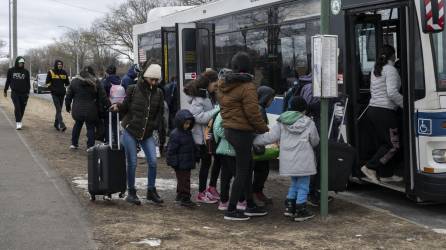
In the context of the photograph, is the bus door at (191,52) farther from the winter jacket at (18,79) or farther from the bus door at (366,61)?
the bus door at (366,61)

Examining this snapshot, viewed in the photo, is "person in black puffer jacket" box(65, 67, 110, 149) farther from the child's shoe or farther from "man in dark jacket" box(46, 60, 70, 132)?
the child's shoe

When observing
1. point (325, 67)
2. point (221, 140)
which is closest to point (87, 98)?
point (221, 140)

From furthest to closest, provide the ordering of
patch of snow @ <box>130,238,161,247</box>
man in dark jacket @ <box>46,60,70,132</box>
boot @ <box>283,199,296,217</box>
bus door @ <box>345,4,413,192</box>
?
man in dark jacket @ <box>46,60,70,132</box>, bus door @ <box>345,4,413,192</box>, boot @ <box>283,199,296,217</box>, patch of snow @ <box>130,238,161,247</box>

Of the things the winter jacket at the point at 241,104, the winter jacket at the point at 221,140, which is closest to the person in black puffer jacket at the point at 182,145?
the winter jacket at the point at 221,140

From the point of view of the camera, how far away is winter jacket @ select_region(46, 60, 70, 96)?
45.8ft

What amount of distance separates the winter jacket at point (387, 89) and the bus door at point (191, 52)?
5.00m

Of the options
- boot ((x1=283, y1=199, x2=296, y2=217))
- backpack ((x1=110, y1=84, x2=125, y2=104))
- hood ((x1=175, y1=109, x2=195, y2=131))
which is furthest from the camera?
backpack ((x1=110, y1=84, x2=125, y2=104))

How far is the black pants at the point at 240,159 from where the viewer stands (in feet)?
20.0

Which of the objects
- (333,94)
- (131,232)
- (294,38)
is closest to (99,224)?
(131,232)

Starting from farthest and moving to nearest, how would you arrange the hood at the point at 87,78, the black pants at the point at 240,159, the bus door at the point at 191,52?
the bus door at the point at 191,52 < the hood at the point at 87,78 < the black pants at the point at 240,159

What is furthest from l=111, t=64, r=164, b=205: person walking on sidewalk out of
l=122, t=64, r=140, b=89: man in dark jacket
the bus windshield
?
l=122, t=64, r=140, b=89: man in dark jacket

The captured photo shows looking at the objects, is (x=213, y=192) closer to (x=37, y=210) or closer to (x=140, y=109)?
(x=140, y=109)

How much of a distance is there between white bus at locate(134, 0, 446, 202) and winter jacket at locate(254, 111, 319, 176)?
46.9 inches

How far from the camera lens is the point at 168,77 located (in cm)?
1336
